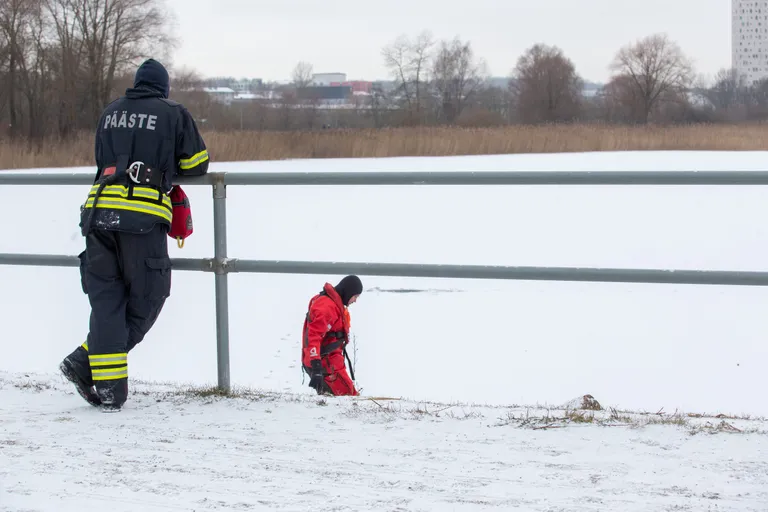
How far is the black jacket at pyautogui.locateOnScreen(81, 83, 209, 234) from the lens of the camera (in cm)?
356

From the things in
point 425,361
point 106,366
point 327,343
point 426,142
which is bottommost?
point 425,361

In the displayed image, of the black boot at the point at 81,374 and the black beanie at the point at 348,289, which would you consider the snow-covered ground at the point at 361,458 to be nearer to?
the black boot at the point at 81,374

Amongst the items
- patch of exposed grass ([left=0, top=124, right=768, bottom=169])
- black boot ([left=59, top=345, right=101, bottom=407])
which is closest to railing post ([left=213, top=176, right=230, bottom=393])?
black boot ([left=59, top=345, right=101, bottom=407])

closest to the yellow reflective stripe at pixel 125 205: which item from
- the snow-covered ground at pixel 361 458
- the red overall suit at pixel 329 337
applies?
the snow-covered ground at pixel 361 458

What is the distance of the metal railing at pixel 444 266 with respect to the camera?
336cm

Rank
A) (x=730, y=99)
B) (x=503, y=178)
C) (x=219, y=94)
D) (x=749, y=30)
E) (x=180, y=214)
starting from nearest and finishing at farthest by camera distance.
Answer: (x=503, y=178), (x=180, y=214), (x=730, y=99), (x=219, y=94), (x=749, y=30)

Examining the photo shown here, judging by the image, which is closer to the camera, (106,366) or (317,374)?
(106,366)

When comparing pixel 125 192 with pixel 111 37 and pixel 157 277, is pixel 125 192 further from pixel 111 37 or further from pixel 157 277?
pixel 111 37

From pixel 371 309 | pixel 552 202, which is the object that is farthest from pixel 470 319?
pixel 552 202

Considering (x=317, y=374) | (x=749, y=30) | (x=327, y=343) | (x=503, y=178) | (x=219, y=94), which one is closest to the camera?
(x=503, y=178)

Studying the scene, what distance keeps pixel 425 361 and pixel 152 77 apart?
3979 millimetres

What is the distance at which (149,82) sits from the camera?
3.71 metres

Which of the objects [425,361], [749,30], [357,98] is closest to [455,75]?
[357,98]

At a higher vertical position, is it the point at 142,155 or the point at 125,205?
the point at 142,155
